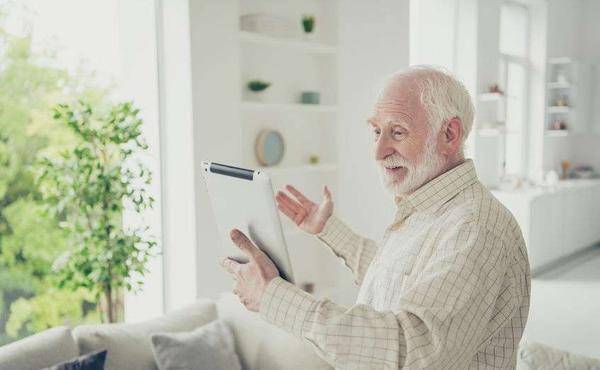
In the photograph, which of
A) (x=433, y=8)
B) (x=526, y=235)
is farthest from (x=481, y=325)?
(x=433, y=8)

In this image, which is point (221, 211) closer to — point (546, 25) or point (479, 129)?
point (479, 129)

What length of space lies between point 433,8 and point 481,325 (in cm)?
554

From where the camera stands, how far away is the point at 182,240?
11.2 ft

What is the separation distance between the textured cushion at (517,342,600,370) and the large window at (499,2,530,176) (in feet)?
17.5

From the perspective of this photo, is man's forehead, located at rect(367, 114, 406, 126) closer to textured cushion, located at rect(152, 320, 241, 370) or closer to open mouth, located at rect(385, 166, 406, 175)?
open mouth, located at rect(385, 166, 406, 175)

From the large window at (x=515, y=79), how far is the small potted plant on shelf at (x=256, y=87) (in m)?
4.26

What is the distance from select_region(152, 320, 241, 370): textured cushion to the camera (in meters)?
2.44

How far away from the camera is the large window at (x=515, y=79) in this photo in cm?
727

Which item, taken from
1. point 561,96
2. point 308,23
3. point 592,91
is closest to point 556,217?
point 561,96

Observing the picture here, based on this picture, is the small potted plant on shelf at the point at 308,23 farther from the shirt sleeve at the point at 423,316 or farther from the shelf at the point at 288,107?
the shirt sleeve at the point at 423,316

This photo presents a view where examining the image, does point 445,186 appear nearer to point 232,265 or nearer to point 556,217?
point 232,265

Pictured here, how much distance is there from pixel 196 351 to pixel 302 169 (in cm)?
178

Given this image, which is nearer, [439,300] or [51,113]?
[439,300]

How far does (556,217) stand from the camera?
6.50 m
